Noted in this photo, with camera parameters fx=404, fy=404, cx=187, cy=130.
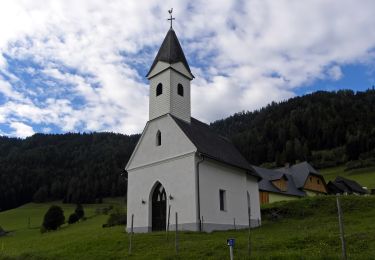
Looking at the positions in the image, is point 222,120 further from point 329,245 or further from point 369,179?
point 329,245

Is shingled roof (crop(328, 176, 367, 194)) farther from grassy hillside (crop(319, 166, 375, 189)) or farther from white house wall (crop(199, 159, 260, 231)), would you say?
white house wall (crop(199, 159, 260, 231))

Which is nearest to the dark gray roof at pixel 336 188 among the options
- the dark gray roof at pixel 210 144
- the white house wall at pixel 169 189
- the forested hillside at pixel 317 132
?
the forested hillside at pixel 317 132

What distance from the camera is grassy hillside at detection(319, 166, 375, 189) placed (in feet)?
241

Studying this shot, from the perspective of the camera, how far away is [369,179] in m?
75.6

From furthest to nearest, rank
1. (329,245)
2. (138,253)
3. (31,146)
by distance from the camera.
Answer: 1. (31,146)
2. (138,253)
3. (329,245)

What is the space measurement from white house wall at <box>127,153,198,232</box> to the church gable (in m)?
0.40

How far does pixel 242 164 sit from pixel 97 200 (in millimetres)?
81704

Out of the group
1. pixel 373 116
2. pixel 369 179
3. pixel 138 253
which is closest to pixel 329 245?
pixel 138 253

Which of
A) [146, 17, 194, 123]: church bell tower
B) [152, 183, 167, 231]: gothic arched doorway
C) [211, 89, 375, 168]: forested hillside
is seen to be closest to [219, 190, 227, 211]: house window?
[152, 183, 167, 231]: gothic arched doorway

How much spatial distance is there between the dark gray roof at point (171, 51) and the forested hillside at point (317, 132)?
7564 centimetres

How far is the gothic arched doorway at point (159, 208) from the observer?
26.6 meters

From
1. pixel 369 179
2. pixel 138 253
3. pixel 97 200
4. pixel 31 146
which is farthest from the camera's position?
pixel 31 146

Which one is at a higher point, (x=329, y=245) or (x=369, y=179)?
(x=369, y=179)

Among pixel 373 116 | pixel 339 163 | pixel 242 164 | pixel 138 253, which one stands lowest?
pixel 138 253
